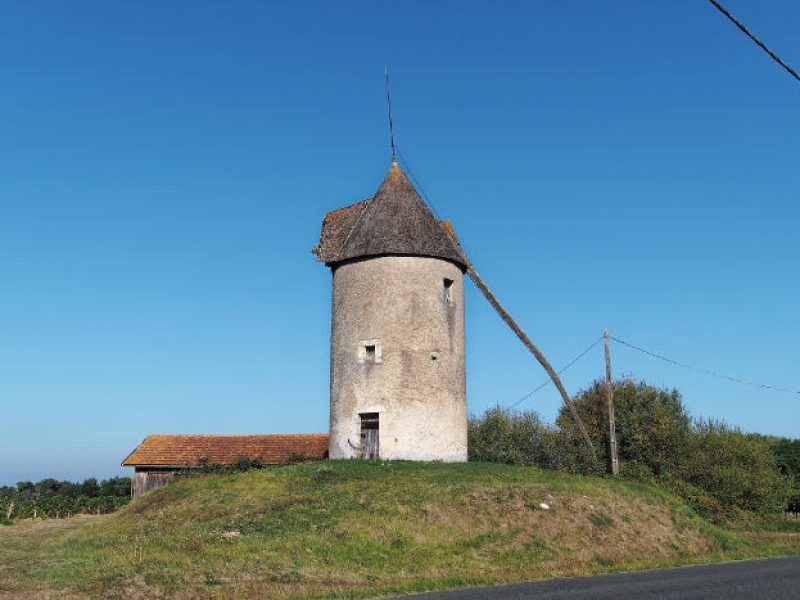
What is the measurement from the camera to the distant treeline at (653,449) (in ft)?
126

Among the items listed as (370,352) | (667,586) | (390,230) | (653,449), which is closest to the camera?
(667,586)

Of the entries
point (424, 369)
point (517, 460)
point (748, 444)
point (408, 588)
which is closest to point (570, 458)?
point (517, 460)

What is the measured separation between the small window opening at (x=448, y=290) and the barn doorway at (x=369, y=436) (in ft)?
17.7

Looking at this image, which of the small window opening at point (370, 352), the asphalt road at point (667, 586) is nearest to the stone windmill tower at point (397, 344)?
the small window opening at point (370, 352)

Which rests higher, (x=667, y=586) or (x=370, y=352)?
(x=370, y=352)

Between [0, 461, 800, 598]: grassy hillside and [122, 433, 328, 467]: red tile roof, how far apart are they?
14235 millimetres

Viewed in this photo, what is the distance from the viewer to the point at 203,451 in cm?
4231

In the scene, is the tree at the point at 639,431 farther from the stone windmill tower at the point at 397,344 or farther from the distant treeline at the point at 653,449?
the stone windmill tower at the point at 397,344

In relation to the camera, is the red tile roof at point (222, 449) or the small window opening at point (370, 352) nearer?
the small window opening at point (370, 352)

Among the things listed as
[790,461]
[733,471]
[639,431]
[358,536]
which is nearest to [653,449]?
[639,431]

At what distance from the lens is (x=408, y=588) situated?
1421 cm

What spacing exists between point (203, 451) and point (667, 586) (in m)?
33.3

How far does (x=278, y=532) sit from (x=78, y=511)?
27.7 metres

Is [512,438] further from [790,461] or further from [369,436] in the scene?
[790,461]
